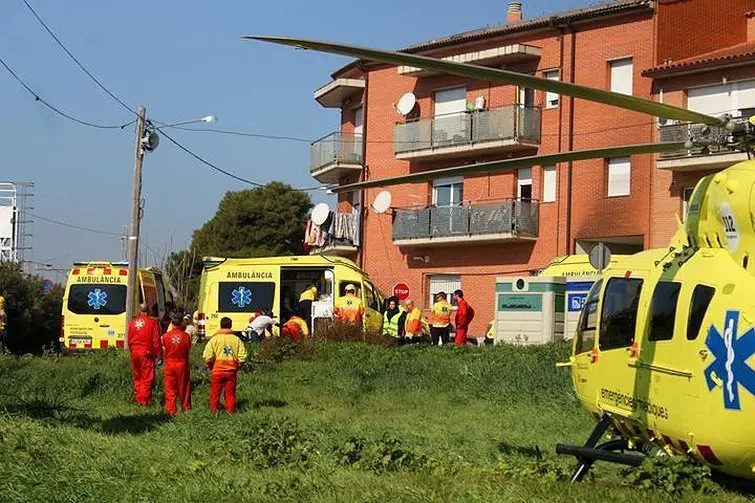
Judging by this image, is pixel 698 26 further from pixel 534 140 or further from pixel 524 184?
pixel 524 184

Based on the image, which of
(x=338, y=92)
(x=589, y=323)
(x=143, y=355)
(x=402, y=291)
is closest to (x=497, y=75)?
(x=589, y=323)

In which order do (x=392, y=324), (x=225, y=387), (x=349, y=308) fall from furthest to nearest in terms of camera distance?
1. (x=392, y=324)
2. (x=349, y=308)
3. (x=225, y=387)

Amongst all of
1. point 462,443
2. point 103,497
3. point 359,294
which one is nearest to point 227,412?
point 462,443

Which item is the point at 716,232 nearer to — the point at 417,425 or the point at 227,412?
the point at 417,425

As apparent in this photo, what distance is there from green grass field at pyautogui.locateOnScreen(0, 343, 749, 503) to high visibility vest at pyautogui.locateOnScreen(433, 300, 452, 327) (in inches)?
207

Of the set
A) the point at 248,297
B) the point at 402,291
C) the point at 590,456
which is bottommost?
the point at 590,456

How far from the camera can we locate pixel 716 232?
9586mm

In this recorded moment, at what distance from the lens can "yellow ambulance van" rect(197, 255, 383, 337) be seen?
3034cm

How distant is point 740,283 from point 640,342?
5.25ft

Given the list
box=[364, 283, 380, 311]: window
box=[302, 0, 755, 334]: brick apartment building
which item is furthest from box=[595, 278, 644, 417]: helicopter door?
box=[302, 0, 755, 334]: brick apartment building

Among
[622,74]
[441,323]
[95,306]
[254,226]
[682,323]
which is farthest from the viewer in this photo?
[254,226]

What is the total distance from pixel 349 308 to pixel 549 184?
12.3m

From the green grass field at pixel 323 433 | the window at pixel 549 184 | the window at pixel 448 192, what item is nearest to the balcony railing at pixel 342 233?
the window at pixel 448 192

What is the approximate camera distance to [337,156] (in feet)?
147
